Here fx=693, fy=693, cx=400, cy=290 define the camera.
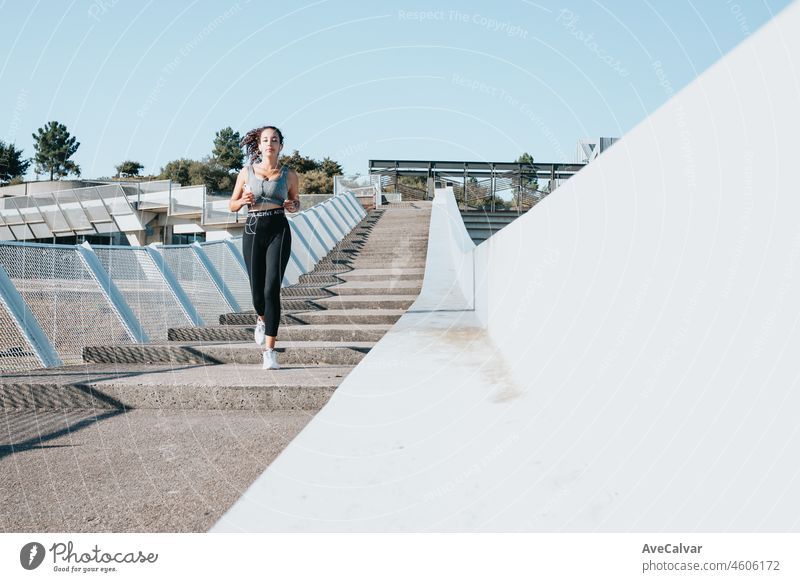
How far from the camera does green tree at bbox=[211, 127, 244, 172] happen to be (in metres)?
56.2

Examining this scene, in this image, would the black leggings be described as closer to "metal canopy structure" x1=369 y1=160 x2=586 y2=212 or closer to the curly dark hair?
the curly dark hair

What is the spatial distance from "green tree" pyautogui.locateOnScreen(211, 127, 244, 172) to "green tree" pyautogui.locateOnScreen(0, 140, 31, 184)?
16.9 m

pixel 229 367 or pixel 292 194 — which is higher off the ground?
pixel 292 194

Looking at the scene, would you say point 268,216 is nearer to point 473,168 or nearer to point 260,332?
point 260,332

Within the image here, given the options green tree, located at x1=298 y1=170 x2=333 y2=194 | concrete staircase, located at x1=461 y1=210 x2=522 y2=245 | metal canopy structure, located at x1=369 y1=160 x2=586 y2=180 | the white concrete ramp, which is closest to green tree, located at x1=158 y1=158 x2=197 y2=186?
green tree, located at x1=298 y1=170 x2=333 y2=194

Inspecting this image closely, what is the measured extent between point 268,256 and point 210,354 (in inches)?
40.6

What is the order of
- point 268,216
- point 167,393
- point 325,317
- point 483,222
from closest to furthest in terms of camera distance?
point 167,393 < point 268,216 < point 325,317 < point 483,222

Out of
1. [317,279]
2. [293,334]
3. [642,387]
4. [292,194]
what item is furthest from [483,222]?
[642,387]

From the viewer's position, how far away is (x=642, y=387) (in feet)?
6.93
